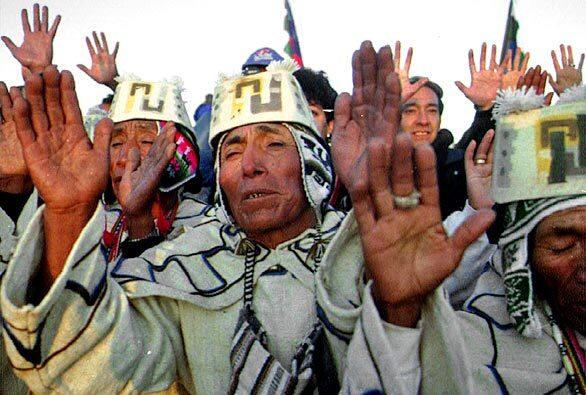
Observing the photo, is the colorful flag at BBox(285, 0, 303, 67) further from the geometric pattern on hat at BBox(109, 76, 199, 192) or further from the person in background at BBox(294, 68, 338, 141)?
the geometric pattern on hat at BBox(109, 76, 199, 192)

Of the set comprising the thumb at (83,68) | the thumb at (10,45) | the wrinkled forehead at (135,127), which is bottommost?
the wrinkled forehead at (135,127)

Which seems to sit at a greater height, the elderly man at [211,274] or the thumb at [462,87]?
the thumb at [462,87]

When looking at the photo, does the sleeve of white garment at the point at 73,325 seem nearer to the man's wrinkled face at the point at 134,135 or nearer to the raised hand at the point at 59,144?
the raised hand at the point at 59,144

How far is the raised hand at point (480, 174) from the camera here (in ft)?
9.81

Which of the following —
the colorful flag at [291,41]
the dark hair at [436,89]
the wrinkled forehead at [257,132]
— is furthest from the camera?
the colorful flag at [291,41]

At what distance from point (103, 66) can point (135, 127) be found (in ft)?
5.71

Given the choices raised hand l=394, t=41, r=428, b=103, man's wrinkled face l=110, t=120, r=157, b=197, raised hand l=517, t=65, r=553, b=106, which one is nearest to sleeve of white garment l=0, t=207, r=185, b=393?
man's wrinkled face l=110, t=120, r=157, b=197

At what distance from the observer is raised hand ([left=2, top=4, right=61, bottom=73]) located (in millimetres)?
3576

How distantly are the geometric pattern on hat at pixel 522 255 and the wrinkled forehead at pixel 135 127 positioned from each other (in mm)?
2549

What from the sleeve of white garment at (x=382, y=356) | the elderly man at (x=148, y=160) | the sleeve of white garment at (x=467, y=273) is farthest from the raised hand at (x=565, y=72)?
the sleeve of white garment at (x=382, y=356)

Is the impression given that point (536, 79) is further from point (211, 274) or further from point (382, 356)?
point (382, 356)

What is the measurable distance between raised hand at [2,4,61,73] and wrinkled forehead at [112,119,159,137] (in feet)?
1.95

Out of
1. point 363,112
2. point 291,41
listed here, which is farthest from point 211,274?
point 291,41

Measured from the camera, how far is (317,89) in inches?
175
